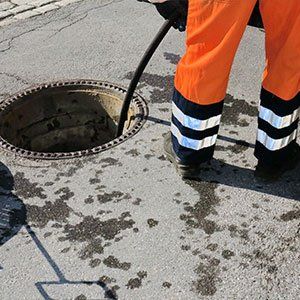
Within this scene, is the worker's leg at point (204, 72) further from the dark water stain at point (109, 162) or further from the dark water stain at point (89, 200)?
the dark water stain at point (89, 200)

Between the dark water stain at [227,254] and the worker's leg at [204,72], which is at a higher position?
the worker's leg at [204,72]

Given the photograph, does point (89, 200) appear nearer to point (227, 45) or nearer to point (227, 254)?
point (227, 254)

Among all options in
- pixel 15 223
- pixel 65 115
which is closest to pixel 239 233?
pixel 15 223

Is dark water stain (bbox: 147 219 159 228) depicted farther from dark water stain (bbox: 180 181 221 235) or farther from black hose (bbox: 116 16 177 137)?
black hose (bbox: 116 16 177 137)

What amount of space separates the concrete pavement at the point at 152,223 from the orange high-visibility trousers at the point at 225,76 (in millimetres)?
245

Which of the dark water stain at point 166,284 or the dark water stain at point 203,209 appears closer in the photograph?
the dark water stain at point 166,284

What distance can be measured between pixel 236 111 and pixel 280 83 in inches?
40.2

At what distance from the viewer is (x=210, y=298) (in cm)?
262

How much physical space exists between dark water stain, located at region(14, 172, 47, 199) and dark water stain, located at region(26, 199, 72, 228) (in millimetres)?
96

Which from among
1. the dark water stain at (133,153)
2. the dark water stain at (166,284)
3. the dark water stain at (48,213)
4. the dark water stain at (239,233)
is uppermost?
the dark water stain at (48,213)

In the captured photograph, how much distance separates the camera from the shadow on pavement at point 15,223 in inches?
106

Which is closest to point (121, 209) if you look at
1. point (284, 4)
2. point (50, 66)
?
point (284, 4)

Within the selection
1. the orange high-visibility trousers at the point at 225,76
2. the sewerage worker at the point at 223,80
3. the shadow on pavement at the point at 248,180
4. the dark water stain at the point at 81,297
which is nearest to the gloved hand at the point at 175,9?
the sewerage worker at the point at 223,80

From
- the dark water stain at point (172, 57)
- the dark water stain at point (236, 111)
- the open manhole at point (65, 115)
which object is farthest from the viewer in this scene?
the dark water stain at point (172, 57)
